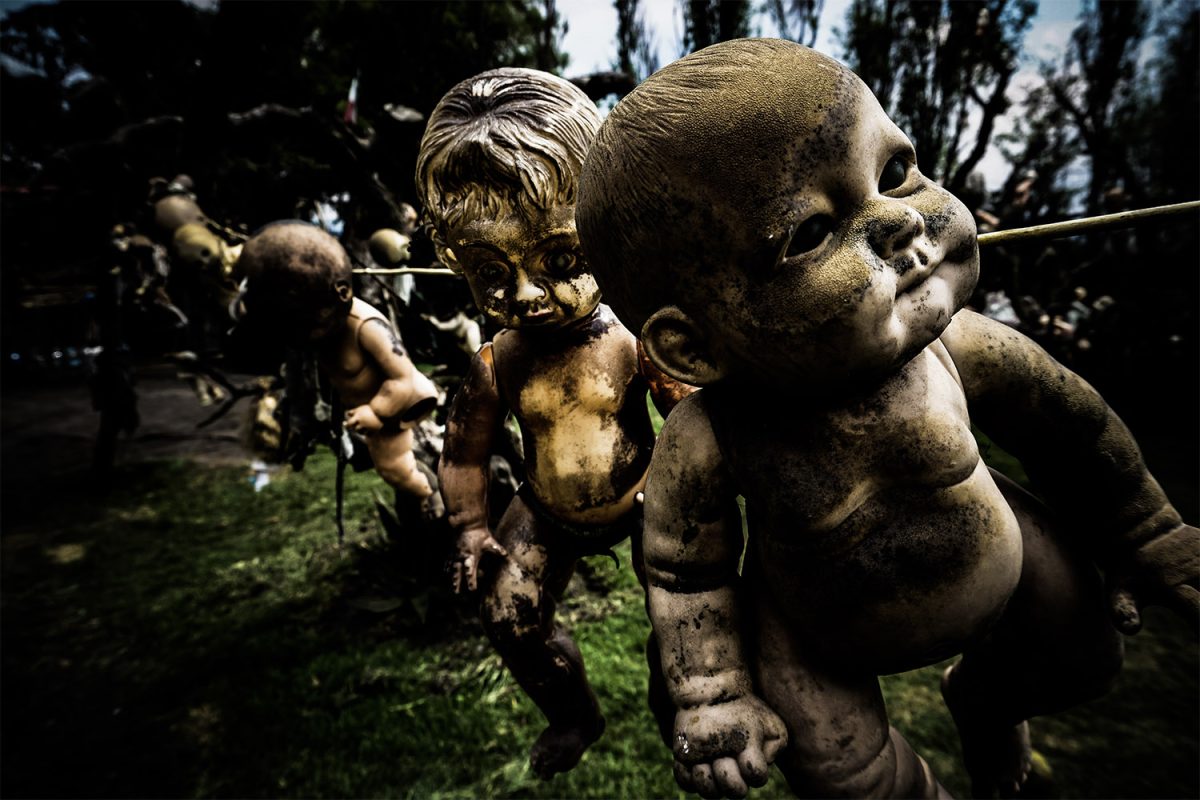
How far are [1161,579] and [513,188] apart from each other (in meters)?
1.17

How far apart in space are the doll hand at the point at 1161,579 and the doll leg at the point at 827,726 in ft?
1.28

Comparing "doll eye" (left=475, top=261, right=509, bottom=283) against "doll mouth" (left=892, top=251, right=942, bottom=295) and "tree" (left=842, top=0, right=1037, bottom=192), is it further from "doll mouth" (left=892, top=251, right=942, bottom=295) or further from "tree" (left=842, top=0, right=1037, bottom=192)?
"tree" (left=842, top=0, right=1037, bottom=192)

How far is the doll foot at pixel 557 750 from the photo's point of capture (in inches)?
55.3

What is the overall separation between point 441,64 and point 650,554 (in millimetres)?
12343

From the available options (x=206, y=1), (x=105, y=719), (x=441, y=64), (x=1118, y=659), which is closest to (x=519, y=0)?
(x=441, y=64)

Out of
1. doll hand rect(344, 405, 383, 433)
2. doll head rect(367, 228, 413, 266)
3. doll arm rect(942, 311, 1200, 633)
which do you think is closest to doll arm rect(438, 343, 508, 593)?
doll hand rect(344, 405, 383, 433)

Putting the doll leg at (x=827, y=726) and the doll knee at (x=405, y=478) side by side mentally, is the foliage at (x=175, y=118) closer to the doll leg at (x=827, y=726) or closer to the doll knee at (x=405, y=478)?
the doll knee at (x=405, y=478)

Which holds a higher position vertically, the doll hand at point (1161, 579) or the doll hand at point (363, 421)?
the doll hand at point (1161, 579)

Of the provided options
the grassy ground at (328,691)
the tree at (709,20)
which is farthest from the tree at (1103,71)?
the grassy ground at (328,691)

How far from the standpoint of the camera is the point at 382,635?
303 cm

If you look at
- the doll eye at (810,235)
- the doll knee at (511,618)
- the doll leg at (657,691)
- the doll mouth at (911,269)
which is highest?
the doll eye at (810,235)

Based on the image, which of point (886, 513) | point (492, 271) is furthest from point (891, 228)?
point (492, 271)

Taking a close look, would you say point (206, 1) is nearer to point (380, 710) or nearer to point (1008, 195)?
point (380, 710)

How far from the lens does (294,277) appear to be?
5.97ft
